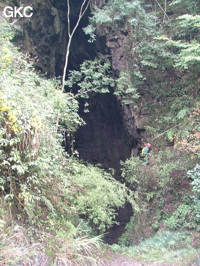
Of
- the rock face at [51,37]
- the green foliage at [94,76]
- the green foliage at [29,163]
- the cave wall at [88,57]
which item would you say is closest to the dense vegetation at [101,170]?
the green foliage at [29,163]

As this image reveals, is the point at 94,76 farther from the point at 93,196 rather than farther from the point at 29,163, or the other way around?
the point at 29,163

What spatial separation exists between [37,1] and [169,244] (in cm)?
1159

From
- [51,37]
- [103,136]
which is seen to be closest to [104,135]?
[103,136]

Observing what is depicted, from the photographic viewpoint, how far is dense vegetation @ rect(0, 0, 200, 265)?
446 centimetres

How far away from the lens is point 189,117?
9.66 metres

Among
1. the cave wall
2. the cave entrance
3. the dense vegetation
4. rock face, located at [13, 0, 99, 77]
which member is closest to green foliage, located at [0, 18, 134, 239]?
the dense vegetation

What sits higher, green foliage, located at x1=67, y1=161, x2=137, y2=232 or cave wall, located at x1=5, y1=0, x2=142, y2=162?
cave wall, located at x1=5, y1=0, x2=142, y2=162

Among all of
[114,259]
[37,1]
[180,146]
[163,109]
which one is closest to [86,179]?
[114,259]

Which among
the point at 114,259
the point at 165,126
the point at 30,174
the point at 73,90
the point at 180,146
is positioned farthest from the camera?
the point at 73,90

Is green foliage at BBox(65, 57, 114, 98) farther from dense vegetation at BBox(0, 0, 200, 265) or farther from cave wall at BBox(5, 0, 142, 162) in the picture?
cave wall at BBox(5, 0, 142, 162)

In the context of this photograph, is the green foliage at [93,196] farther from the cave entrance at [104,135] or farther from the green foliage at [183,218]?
the cave entrance at [104,135]

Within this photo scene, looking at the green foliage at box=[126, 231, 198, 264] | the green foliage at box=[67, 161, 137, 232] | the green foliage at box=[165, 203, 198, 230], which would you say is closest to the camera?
the green foliage at box=[126, 231, 198, 264]

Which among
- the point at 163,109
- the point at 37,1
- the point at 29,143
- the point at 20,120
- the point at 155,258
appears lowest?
the point at 155,258

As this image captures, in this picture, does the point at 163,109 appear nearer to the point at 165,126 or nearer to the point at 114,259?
the point at 165,126
